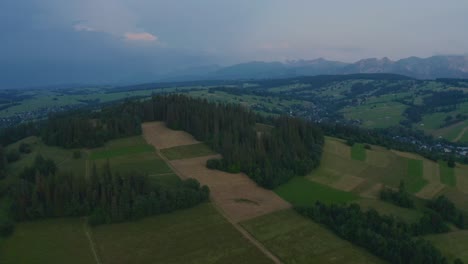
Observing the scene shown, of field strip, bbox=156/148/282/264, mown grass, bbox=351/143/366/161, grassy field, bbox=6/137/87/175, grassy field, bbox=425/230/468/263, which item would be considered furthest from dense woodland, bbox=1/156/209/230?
mown grass, bbox=351/143/366/161

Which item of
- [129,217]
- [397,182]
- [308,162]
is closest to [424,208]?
[397,182]

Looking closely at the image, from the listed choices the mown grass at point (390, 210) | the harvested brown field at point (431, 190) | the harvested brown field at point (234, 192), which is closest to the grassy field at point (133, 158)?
the harvested brown field at point (234, 192)

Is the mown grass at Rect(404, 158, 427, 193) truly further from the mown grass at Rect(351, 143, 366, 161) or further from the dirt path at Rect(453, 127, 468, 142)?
the dirt path at Rect(453, 127, 468, 142)

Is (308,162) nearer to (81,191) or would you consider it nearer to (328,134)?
(328,134)

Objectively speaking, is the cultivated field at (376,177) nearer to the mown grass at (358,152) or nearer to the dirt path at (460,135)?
the mown grass at (358,152)

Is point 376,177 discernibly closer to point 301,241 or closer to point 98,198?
point 301,241

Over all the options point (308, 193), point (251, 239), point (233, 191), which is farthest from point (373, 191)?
point (251, 239)
